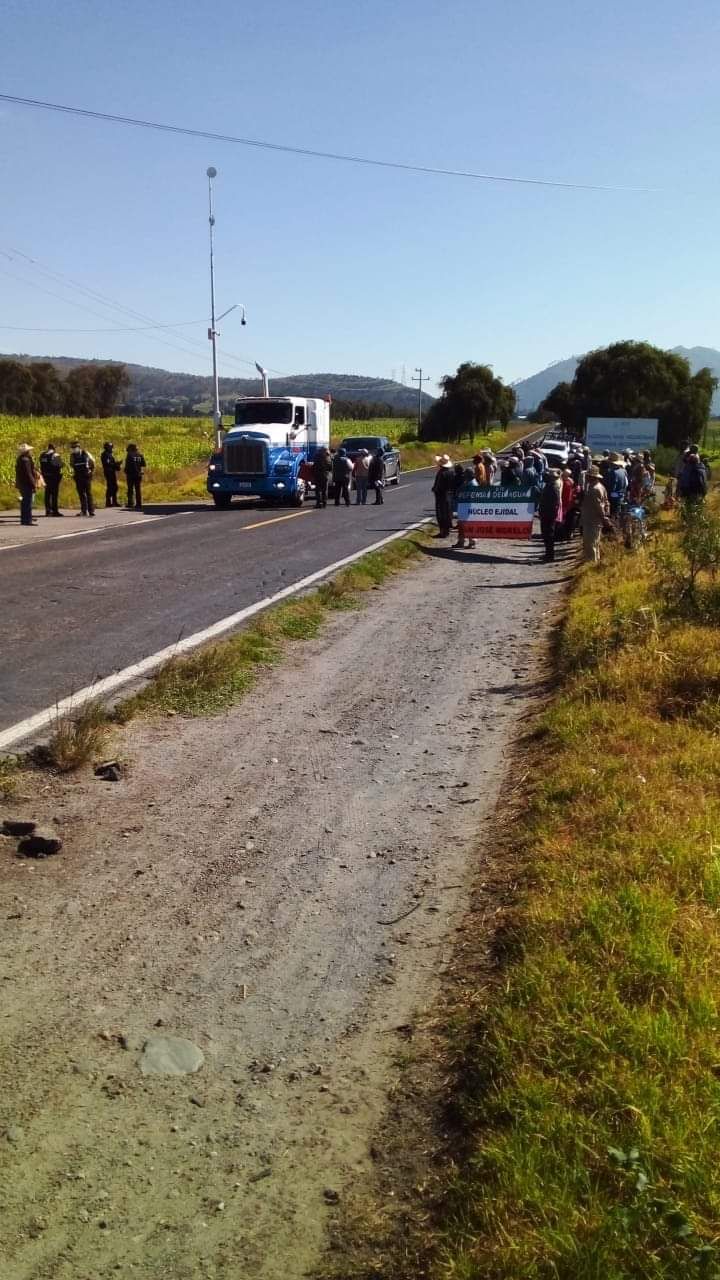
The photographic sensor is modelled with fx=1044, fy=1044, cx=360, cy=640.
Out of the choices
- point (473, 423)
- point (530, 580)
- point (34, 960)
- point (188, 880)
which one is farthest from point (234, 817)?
point (473, 423)

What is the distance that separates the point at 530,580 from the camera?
16.5m

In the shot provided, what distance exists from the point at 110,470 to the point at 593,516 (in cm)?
1512

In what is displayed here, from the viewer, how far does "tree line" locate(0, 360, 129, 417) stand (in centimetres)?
13588

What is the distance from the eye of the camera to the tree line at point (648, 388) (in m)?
76.2

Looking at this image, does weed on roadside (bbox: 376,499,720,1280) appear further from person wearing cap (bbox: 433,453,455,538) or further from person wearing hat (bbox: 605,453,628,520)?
person wearing cap (bbox: 433,453,455,538)

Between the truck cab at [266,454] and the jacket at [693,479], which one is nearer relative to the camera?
the jacket at [693,479]

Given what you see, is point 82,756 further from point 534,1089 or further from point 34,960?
point 534,1089

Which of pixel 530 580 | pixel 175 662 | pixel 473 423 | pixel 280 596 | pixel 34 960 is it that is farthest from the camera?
pixel 473 423

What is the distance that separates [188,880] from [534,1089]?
221cm

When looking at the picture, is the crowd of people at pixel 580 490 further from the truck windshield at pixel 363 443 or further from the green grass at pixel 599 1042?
the truck windshield at pixel 363 443

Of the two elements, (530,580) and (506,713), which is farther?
(530,580)

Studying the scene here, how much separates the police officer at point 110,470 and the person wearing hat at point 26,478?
4.17 m

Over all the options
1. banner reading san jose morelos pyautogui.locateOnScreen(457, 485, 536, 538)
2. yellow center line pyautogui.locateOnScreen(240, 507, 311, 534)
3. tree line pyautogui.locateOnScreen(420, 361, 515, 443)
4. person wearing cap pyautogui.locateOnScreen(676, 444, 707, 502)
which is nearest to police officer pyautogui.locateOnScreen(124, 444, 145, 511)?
yellow center line pyautogui.locateOnScreen(240, 507, 311, 534)

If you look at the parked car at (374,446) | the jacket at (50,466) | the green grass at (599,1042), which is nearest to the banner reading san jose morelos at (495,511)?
the jacket at (50,466)
